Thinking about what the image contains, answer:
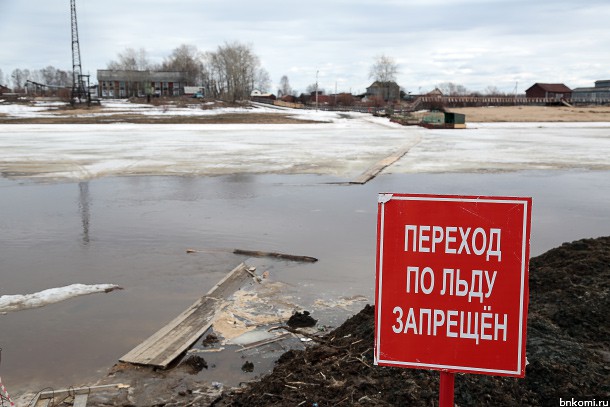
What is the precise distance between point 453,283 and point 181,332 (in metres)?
4.33

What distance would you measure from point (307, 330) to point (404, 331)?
386 cm

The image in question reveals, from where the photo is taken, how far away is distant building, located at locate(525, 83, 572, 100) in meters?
162

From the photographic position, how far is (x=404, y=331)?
9.48 feet

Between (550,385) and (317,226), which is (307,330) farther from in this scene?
(317,226)

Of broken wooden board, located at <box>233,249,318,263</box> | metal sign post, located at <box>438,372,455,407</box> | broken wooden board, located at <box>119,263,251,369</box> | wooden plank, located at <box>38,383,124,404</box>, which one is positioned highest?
metal sign post, located at <box>438,372,455,407</box>

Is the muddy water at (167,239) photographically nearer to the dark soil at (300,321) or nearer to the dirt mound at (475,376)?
the dark soil at (300,321)

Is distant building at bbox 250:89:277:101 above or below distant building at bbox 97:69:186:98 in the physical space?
below

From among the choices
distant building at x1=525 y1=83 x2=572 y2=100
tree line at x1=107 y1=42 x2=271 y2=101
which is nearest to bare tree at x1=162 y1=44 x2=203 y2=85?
tree line at x1=107 y1=42 x2=271 y2=101

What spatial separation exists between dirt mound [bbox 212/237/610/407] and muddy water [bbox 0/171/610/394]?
3.04 ft

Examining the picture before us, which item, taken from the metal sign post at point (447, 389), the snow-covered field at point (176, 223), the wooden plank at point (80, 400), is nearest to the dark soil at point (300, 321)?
the snow-covered field at point (176, 223)

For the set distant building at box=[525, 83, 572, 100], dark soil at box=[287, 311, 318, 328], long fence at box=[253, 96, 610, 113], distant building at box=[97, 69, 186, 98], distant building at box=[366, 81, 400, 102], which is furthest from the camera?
distant building at box=[525, 83, 572, 100]

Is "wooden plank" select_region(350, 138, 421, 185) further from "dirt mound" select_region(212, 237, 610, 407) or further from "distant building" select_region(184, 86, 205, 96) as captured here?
"distant building" select_region(184, 86, 205, 96)

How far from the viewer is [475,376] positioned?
428 cm

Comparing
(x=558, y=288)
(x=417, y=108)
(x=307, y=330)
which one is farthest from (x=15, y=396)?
(x=417, y=108)
